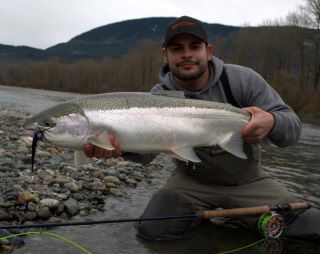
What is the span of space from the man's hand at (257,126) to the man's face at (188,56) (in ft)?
2.51

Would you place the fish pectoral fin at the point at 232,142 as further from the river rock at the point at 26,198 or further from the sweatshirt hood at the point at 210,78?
the river rock at the point at 26,198

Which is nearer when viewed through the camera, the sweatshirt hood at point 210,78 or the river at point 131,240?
the river at point 131,240

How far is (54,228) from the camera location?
430cm

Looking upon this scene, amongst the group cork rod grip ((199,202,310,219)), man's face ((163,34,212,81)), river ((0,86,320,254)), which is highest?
man's face ((163,34,212,81))

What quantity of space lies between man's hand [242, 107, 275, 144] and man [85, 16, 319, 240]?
30 centimetres

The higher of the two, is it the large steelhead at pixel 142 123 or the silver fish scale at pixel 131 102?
the silver fish scale at pixel 131 102

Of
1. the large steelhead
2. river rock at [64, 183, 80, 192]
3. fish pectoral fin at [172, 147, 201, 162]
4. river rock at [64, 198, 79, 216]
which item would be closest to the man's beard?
the large steelhead

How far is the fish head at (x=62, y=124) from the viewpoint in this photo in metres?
3.12

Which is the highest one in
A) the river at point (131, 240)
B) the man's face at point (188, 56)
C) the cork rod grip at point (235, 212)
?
the man's face at point (188, 56)

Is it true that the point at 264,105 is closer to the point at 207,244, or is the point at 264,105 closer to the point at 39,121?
the point at 207,244

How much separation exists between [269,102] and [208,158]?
0.78 meters

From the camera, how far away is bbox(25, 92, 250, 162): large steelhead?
316 centimetres

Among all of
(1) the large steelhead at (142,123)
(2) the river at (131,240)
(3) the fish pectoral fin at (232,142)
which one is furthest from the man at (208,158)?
(1) the large steelhead at (142,123)

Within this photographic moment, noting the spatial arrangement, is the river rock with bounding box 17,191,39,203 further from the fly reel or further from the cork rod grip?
the fly reel
